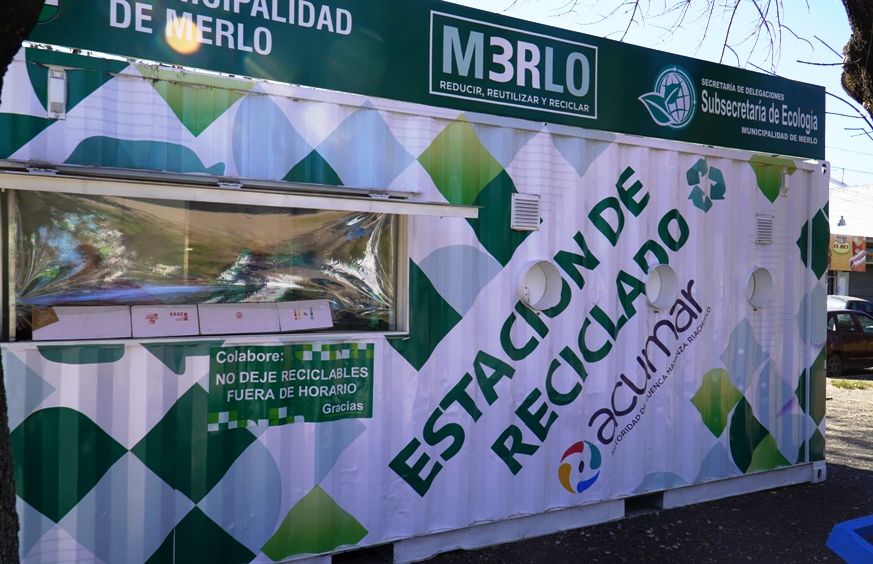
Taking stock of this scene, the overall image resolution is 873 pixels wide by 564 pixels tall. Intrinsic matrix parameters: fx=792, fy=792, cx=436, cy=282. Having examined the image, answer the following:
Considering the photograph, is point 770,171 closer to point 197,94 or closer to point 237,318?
point 237,318

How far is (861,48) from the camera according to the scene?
18.9ft

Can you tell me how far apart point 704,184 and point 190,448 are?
190 inches

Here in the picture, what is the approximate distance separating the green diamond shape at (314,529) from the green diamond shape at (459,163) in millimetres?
2198

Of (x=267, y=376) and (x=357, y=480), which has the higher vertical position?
(x=267, y=376)

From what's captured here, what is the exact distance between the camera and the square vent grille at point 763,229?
7.33 metres

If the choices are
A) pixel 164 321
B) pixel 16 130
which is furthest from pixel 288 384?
pixel 16 130

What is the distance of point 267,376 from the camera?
15.7ft

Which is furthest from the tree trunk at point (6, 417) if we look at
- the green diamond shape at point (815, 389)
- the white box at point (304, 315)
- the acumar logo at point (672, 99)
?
the green diamond shape at point (815, 389)

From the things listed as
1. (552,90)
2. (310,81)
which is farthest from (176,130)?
(552,90)

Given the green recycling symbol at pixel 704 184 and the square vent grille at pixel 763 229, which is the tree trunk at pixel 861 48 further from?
the square vent grille at pixel 763 229

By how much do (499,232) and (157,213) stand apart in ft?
7.72

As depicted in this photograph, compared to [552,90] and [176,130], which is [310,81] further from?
[552,90]

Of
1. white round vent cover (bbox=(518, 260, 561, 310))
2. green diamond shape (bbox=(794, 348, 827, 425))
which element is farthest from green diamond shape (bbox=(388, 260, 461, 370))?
green diamond shape (bbox=(794, 348, 827, 425))

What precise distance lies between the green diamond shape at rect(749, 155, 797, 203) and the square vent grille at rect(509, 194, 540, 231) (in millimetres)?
2643
